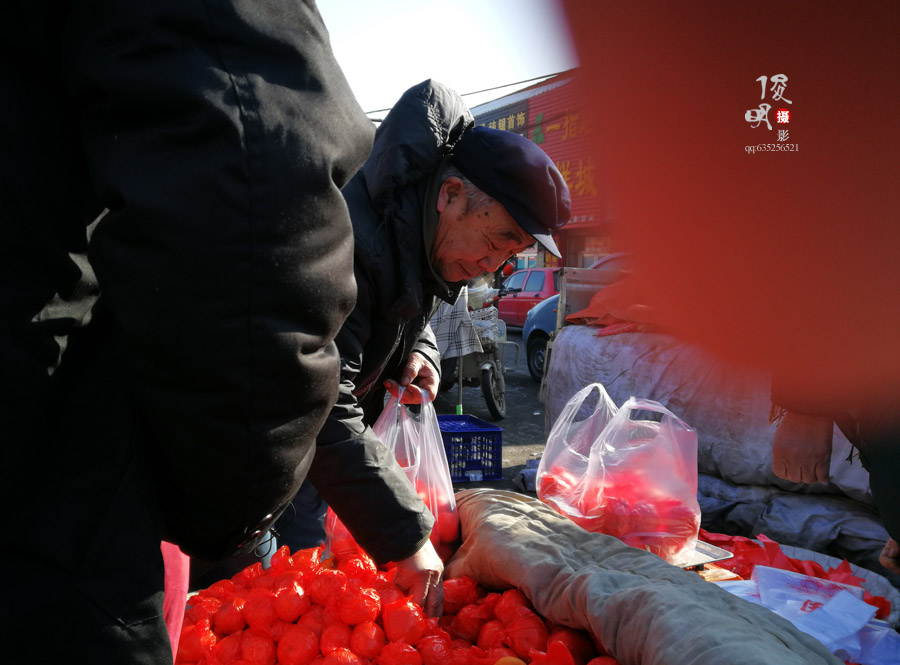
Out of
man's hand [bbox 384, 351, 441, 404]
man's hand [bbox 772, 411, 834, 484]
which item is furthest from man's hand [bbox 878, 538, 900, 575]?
man's hand [bbox 384, 351, 441, 404]

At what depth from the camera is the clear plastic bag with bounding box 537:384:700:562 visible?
2186 millimetres

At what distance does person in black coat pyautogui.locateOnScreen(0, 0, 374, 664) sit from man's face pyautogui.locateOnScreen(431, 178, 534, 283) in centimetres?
130

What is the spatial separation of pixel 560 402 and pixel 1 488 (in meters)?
4.90

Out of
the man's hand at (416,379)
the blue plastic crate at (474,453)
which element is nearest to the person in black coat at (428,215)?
the man's hand at (416,379)

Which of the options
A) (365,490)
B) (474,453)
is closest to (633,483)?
(365,490)

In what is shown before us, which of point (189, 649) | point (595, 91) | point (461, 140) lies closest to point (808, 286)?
point (595, 91)

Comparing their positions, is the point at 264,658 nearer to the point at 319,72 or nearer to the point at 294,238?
the point at 294,238

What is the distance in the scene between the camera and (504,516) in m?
2.08

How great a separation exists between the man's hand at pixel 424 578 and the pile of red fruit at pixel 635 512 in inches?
30.9

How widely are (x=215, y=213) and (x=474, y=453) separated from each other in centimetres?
362

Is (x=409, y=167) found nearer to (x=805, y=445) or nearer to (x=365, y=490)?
(x=365, y=490)

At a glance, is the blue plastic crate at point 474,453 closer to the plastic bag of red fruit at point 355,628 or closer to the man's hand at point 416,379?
the man's hand at point 416,379

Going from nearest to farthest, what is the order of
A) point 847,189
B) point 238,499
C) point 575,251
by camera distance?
1. point 238,499
2. point 847,189
3. point 575,251

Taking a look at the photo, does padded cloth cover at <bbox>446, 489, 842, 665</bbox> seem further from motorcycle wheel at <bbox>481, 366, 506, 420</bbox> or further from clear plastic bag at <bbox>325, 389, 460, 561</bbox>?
motorcycle wheel at <bbox>481, 366, 506, 420</bbox>
